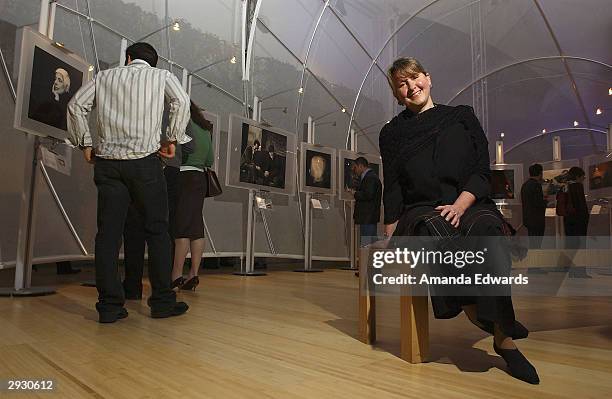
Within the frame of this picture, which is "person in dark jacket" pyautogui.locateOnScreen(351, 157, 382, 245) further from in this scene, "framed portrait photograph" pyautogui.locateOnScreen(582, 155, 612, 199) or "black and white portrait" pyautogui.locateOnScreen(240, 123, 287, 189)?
"framed portrait photograph" pyautogui.locateOnScreen(582, 155, 612, 199)

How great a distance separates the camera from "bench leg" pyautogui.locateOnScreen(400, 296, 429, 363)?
2008 millimetres

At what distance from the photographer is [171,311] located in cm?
316

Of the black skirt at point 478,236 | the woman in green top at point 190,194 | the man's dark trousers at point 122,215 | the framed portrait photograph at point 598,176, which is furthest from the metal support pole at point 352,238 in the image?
the black skirt at point 478,236

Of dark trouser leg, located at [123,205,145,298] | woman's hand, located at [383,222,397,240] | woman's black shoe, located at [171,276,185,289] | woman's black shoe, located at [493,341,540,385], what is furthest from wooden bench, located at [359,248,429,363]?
woman's black shoe, located at [171,276,185,289]

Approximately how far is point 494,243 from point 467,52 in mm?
13605

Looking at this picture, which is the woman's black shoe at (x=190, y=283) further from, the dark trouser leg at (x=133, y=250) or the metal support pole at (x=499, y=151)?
the metal support pole at (x=499, y=151)

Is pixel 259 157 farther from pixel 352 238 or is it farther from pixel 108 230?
pixel 108 230

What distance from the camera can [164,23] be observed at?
7328mm

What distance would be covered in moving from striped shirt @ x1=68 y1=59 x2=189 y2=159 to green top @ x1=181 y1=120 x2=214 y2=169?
1431 mm

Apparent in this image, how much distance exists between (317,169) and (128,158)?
6339 millimetres

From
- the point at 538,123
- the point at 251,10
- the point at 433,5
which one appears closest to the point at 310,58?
the point at 251,10

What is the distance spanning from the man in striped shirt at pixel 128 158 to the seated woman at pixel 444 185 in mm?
1707

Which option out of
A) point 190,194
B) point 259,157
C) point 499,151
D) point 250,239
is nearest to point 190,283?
point 190,194

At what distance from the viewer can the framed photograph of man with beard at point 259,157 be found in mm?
7193
